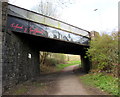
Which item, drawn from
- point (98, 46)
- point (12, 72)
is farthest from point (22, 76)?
point (98, 46)

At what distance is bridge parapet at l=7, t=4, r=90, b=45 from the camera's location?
7.10 meters

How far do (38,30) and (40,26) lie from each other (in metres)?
0.48

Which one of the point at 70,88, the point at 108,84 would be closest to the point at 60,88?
the point at 70,88

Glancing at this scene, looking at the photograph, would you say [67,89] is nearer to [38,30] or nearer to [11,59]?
[11,59]

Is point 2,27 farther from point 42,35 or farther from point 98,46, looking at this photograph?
point 98,46

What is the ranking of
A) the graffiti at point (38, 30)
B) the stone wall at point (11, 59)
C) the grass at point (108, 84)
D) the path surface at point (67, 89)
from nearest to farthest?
the grass at point (108, 84), the path surface at point (67, 89), the stone wall at point (11, 59), the graffiti at point (38, 30)

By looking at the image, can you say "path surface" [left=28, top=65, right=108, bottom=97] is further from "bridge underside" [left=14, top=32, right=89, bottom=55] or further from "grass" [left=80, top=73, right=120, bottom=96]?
"bridge underside" [left=14, top=32, right=89, bottom=55]

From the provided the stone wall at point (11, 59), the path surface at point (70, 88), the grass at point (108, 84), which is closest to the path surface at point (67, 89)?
the path surface at point (70, 88)

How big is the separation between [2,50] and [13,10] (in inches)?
125

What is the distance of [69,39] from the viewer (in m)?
11.1

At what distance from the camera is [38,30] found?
852cm

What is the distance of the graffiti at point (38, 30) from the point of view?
276 inches

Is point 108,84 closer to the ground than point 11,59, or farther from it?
closer to the ground

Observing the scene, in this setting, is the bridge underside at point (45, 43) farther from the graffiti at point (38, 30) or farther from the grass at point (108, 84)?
the grass at point (108, 84)
